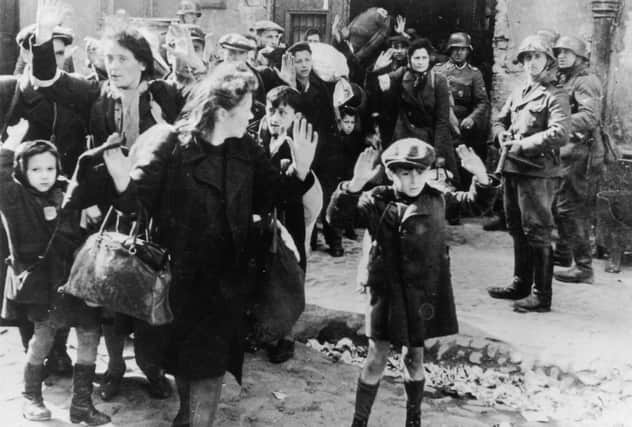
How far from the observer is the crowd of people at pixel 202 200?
3.26 m

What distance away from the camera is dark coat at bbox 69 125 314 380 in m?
3.23

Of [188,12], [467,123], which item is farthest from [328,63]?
[188,12]

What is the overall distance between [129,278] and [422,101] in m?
4.14

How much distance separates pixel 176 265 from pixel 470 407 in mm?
2426

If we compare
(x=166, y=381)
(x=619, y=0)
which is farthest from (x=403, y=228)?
(x=619, y=0)

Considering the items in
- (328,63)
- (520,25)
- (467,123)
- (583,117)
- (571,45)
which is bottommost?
(467,123)

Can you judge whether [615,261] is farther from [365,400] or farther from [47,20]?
[47,20]

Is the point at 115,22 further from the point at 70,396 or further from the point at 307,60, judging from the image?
the point at 307,60

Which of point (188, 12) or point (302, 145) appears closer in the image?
point (302, 145)

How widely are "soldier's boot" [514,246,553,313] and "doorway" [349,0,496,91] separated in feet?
15.4

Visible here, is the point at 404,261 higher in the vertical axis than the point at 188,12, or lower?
lower

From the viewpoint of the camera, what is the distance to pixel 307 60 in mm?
6512

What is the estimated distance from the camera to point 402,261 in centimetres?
381

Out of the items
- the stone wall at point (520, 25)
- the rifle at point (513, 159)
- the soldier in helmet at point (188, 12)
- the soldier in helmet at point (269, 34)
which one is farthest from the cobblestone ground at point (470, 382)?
the soldier in helmet at point (188, 12)
